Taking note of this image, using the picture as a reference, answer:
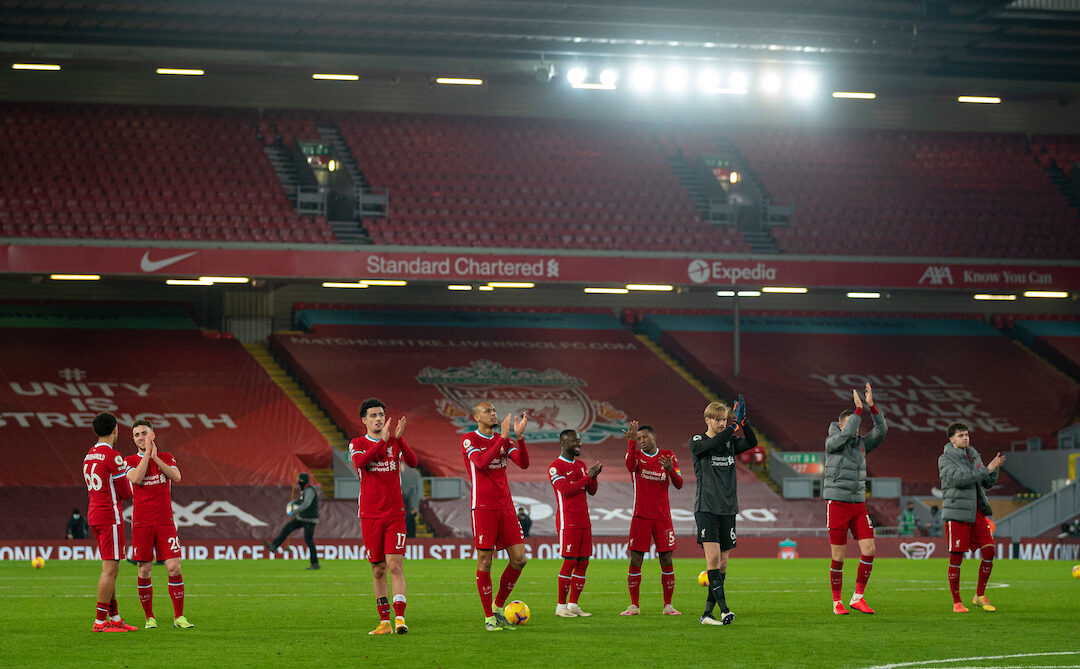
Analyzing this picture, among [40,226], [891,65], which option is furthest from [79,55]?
[891,65]

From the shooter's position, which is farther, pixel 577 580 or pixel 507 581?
pixel 577 580

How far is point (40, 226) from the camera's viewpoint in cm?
3400

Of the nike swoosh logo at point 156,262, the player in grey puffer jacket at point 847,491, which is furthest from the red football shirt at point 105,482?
the nike swoosh logo at point 156,262

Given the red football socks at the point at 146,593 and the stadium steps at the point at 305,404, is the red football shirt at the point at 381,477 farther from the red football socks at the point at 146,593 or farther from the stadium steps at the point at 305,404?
the stadium steps at the point at 305,404

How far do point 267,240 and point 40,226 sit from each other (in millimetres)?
5594

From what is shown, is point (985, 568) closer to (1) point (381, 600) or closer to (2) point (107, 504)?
(1) point (381, 600)

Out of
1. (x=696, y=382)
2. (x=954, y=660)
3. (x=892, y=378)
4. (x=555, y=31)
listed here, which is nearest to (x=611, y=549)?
(x=696, y=382)

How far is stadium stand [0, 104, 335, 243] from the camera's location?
3456 cm

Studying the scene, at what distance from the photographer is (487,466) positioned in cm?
1291

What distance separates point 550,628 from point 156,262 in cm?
2281

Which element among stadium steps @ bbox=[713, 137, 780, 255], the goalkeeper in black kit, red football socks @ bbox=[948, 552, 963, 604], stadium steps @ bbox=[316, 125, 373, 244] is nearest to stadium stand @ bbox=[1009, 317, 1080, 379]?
stadium steps @ bbox=[713, 137, 780, 255]

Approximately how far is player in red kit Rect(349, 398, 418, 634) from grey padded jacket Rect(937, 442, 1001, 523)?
242 inches

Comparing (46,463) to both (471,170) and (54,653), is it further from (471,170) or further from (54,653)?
(54,653)

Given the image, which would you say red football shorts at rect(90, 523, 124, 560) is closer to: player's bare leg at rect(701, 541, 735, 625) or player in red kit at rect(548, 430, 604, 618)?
player in red kit at rect(548, 430, 604, 618)
